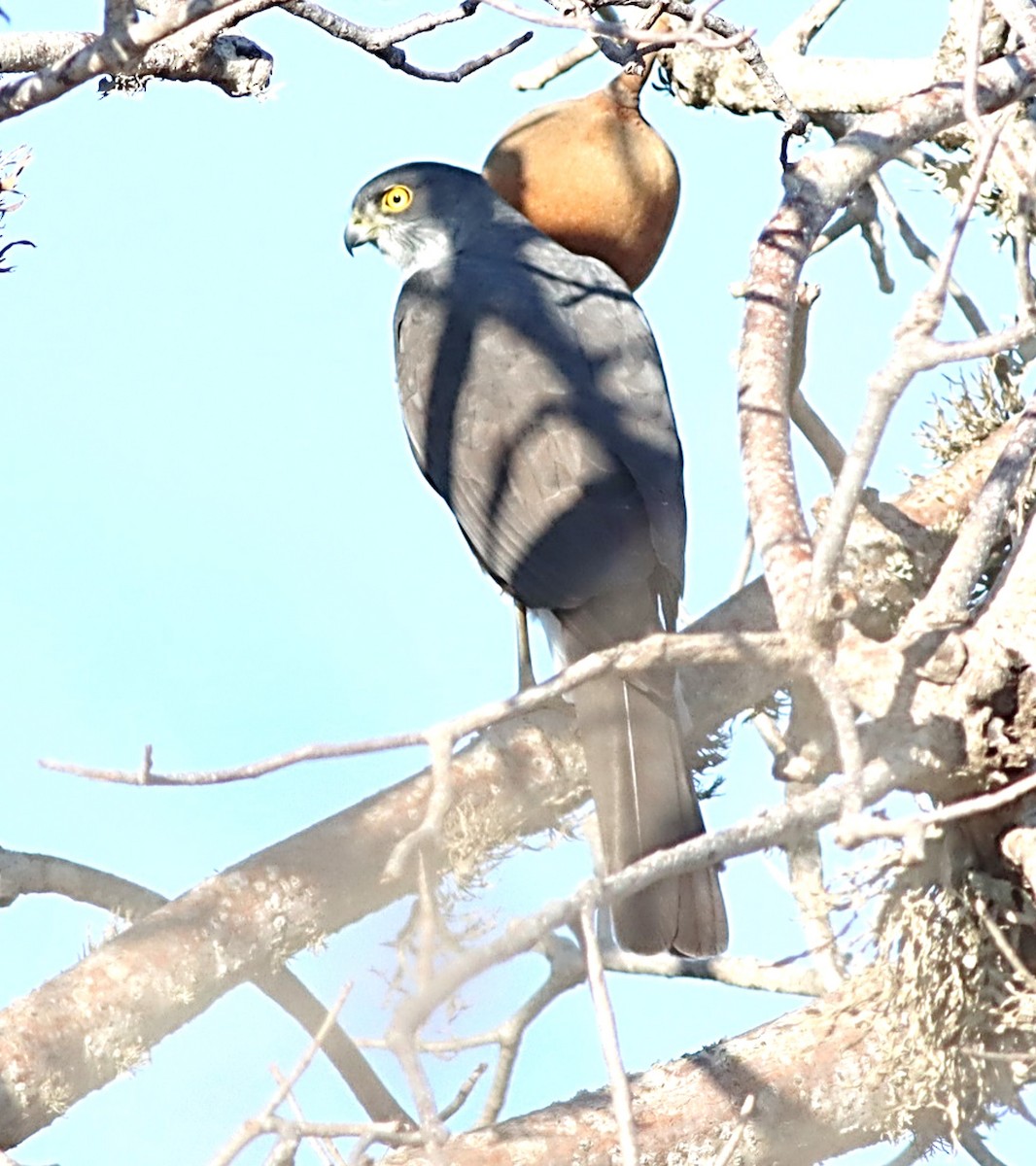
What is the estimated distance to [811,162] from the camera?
316 centimetres

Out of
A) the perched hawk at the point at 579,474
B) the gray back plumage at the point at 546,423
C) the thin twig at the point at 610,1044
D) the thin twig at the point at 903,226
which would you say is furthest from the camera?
the thin twig at the point at 903,226

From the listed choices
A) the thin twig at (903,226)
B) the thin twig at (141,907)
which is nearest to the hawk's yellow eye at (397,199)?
the thin twig at (903,226)

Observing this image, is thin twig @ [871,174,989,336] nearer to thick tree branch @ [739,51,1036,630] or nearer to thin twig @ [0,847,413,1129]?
thick tree branch @ [739,51,1036,630]

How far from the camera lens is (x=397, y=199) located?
528 centimetres

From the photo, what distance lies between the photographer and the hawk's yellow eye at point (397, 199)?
17.2 ft

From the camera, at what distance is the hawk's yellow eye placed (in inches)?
206

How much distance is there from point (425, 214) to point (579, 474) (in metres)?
1.72

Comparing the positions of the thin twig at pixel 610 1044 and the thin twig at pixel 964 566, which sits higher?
the thin twig at pixel 964 566

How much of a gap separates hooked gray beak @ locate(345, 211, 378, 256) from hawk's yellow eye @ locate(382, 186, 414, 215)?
8 cm

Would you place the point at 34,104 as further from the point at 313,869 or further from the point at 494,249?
the point at 494,249

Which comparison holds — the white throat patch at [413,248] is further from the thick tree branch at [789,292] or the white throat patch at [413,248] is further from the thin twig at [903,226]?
the thick tree branch at [789,292]

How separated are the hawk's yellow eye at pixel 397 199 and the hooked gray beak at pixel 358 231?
8cm

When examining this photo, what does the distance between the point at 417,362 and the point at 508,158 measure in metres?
0.96

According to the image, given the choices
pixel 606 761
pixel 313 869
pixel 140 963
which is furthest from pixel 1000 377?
pixel 140 963
